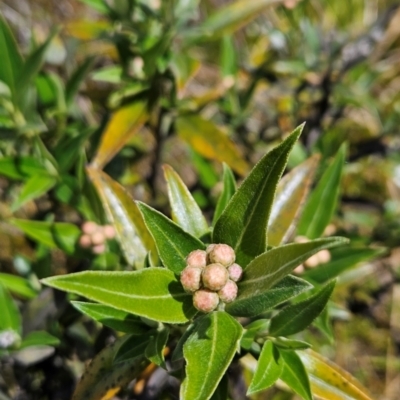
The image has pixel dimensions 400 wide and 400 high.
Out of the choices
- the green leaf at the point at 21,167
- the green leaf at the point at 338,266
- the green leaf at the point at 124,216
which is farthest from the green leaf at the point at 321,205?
the green leaf at the point at 21,167

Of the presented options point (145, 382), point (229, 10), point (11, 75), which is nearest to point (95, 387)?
point (145, 382)

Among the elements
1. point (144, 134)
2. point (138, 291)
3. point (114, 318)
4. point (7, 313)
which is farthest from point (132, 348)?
point (144, 134)

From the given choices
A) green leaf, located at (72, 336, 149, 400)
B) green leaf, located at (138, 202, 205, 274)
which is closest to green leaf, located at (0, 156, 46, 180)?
green leaf, located at (72, 336, 149, 400)

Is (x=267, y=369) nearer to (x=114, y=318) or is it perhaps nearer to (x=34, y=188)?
(x=114, y=318)

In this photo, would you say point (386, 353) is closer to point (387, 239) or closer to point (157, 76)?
point (387, 239)

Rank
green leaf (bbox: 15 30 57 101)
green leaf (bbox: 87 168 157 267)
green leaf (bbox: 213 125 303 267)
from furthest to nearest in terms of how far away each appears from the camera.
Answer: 1. green leaf (bbox: 15 30 57 101)
2. green leaf (bbox: 87 168 157 267)
3. green leaf (bbox: 213 125 303 267)

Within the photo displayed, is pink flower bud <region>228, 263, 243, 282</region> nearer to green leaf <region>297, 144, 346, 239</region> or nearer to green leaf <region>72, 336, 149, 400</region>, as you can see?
green leaf <region>72, 336, 149, 400</region>

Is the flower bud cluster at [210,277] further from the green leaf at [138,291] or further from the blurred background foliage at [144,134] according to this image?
the blurred background foliage at [144,134]

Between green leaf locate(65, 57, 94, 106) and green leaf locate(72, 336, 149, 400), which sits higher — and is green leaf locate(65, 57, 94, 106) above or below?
above
